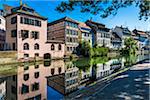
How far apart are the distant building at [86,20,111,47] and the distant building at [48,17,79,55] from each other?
10.1 meters

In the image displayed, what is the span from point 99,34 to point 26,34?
83.9 ft

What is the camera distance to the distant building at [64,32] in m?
35.1

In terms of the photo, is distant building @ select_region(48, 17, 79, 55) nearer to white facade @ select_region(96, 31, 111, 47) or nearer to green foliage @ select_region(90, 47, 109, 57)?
green foliage @ select_region(90, 47, 109, 57)

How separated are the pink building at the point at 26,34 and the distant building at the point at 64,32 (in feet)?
14.0

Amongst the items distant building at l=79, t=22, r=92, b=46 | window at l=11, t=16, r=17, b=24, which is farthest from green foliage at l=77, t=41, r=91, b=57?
window at l=11, t=16, r=17, b=24

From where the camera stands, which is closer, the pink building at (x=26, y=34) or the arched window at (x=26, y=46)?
the pink building at (x=26, y=34)

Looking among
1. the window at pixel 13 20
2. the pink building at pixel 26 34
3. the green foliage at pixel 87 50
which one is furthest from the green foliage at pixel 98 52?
the window at pixel 13 20

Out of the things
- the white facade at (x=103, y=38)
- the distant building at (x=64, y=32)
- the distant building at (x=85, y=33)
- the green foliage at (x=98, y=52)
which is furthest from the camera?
the white facade at (x=103, y=38)

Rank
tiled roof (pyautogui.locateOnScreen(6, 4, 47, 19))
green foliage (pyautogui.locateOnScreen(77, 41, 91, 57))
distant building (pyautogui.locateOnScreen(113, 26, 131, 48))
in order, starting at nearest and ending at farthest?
tiled roof (pyautogui.locateOnScreen(6, 4, 47, 19)) → green foliage (pyautogui.locateOnScreen(77, 41, 91, 57)) → distant building (pyautogui.locateOnScreen(113, 26, 131, 48))

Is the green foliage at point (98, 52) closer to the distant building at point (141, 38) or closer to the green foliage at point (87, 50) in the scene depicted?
the green foliage at point (87, 50)

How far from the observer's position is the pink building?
26.1 m

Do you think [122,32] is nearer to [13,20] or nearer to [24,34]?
[24,34]

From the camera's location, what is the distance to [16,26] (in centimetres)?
2616

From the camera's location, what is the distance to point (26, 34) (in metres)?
27.3
